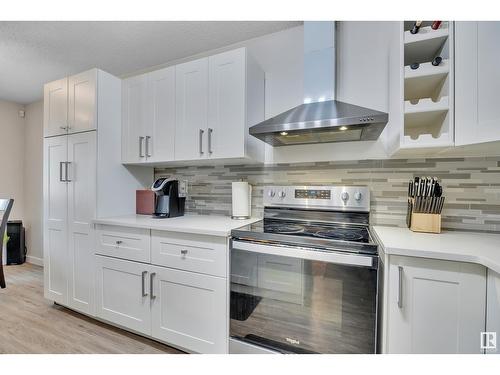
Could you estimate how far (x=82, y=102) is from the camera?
6.39 ft

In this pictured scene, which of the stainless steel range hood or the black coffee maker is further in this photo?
the black coffee maker

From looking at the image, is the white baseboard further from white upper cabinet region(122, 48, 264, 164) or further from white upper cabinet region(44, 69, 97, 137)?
white upper cabinet region(122, 48, 264, 164)

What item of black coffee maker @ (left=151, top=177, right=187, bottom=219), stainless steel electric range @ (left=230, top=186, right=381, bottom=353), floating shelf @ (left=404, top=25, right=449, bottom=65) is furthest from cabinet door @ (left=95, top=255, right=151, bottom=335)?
floating shelf @ (left=404, top=25, right=449, bottom=65)

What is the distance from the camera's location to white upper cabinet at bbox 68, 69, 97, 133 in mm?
1896

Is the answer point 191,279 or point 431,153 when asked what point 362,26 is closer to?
point 431,153

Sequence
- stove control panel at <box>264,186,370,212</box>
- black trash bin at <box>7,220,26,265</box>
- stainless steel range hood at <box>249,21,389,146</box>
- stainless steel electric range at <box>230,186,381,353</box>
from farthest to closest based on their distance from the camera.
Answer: black trash bin at <box>7,220,26,265</box> → stove control panel at <box>264,186,370,212</box> → stainless steel range hood at <box>249,21,389,146</box> → stainless steel electric range at <box>230,186,381,353</box>

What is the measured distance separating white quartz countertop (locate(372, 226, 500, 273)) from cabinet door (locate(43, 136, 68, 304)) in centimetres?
246

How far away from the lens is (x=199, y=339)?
4.75ft

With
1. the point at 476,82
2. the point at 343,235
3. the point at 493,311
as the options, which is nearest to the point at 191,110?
the point at 343,235

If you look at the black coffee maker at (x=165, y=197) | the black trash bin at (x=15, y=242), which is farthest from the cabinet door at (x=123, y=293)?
the black trash bin at (x=15, y=242)

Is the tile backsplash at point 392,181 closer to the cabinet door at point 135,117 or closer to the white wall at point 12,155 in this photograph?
the cabinet door at point 135,117

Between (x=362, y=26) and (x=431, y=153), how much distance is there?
1.02 m

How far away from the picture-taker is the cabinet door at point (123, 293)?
5.32 ft
